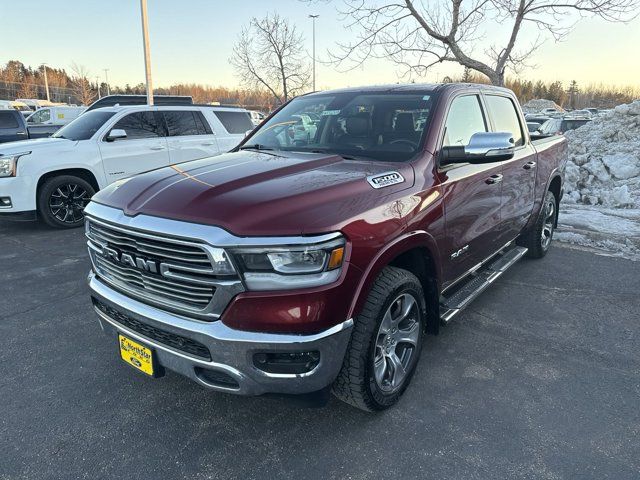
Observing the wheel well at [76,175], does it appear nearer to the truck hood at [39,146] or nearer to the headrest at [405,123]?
the truck hood at [39,146]

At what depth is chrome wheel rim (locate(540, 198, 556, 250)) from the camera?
18.4 ft

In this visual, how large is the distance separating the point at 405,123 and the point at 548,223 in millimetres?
3529

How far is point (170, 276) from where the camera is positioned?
7.44 ft

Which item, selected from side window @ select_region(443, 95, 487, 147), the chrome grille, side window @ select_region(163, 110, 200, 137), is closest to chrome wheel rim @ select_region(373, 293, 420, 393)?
the chrome grille

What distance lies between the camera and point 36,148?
7.05m

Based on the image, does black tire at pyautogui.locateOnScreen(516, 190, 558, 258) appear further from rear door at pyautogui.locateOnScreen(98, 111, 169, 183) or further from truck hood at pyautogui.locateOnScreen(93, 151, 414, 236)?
rear door at pyautogui.locateOnScreen(98, 111, 169, 183)

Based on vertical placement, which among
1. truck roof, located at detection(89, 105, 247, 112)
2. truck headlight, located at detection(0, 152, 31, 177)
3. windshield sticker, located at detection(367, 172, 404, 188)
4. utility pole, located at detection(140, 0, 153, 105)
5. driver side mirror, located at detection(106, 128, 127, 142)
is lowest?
truck headlight, located at detection(0, 152, 31, 177)

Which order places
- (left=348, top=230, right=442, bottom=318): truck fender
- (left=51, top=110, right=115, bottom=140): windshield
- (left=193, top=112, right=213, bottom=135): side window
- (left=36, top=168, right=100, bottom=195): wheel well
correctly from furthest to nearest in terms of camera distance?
(left=193, top=112, right=213, bottom=135): side window → (left=51, top=110, right=115, bottom=140): windshield → (left=36, top=168, right=100, bottom=195): wheel well → (left=348, top=230, right=442, bottom=318): truck fender

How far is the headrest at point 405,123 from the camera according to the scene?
3.24m

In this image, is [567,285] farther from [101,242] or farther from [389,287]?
[101,242]

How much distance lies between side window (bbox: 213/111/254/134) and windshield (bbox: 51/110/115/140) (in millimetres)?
2105

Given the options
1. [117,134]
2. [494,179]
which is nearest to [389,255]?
[494,179]

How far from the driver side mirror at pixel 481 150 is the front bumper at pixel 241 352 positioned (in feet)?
4.79

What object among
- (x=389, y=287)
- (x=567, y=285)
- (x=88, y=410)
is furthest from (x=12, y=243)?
(x=567, y=285)
